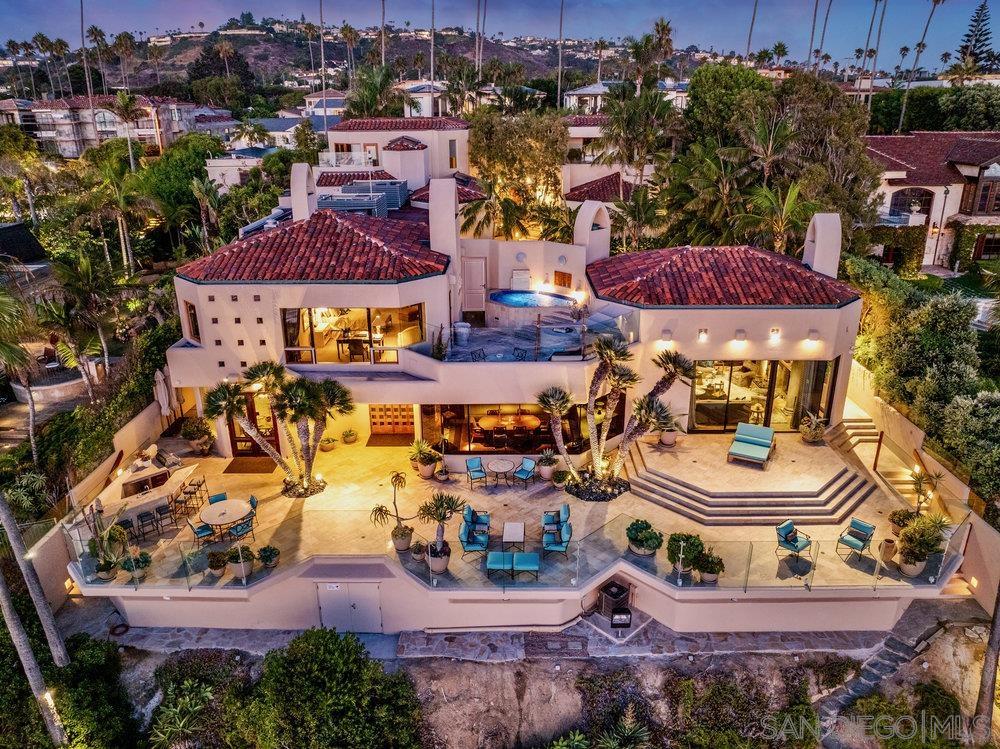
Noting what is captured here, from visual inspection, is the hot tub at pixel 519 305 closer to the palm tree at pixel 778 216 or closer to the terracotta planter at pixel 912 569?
the palm tree at pixel 778 216

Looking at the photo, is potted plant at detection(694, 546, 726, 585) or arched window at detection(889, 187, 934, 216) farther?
arched window at detection(889, 187, 934, 216)

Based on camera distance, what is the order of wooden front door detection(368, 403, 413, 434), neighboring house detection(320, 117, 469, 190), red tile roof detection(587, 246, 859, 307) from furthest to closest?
neighboring house detection(320, 117, 469, 190), wooden front door detection(368, 403, 413, 434), red tile roof detection(587, 246, 859, 307)

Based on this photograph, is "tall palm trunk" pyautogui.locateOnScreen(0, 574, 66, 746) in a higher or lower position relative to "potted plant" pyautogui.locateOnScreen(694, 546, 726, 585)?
lower

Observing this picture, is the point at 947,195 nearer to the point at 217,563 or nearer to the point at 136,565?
the point at 217,563

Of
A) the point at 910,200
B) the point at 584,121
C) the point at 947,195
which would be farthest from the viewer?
the point at 584,121

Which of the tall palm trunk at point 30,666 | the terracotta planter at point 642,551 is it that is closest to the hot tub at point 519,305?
the terracotta planter at point 642,551

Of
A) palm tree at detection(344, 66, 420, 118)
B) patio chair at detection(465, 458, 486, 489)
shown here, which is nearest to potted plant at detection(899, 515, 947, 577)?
patio chair at detection(465, 458, 486, 489)

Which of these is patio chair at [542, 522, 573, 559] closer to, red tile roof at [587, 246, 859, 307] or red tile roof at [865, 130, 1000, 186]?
red tile roof at [587, 246, 859, 307]

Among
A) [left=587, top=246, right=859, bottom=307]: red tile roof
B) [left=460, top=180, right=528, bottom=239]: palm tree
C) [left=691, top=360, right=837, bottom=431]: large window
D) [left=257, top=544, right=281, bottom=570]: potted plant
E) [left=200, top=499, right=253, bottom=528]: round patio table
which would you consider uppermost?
[left=460, top=180, right=528, bottom=239]: palm tree

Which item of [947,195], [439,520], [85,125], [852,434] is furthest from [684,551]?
[85,125]
